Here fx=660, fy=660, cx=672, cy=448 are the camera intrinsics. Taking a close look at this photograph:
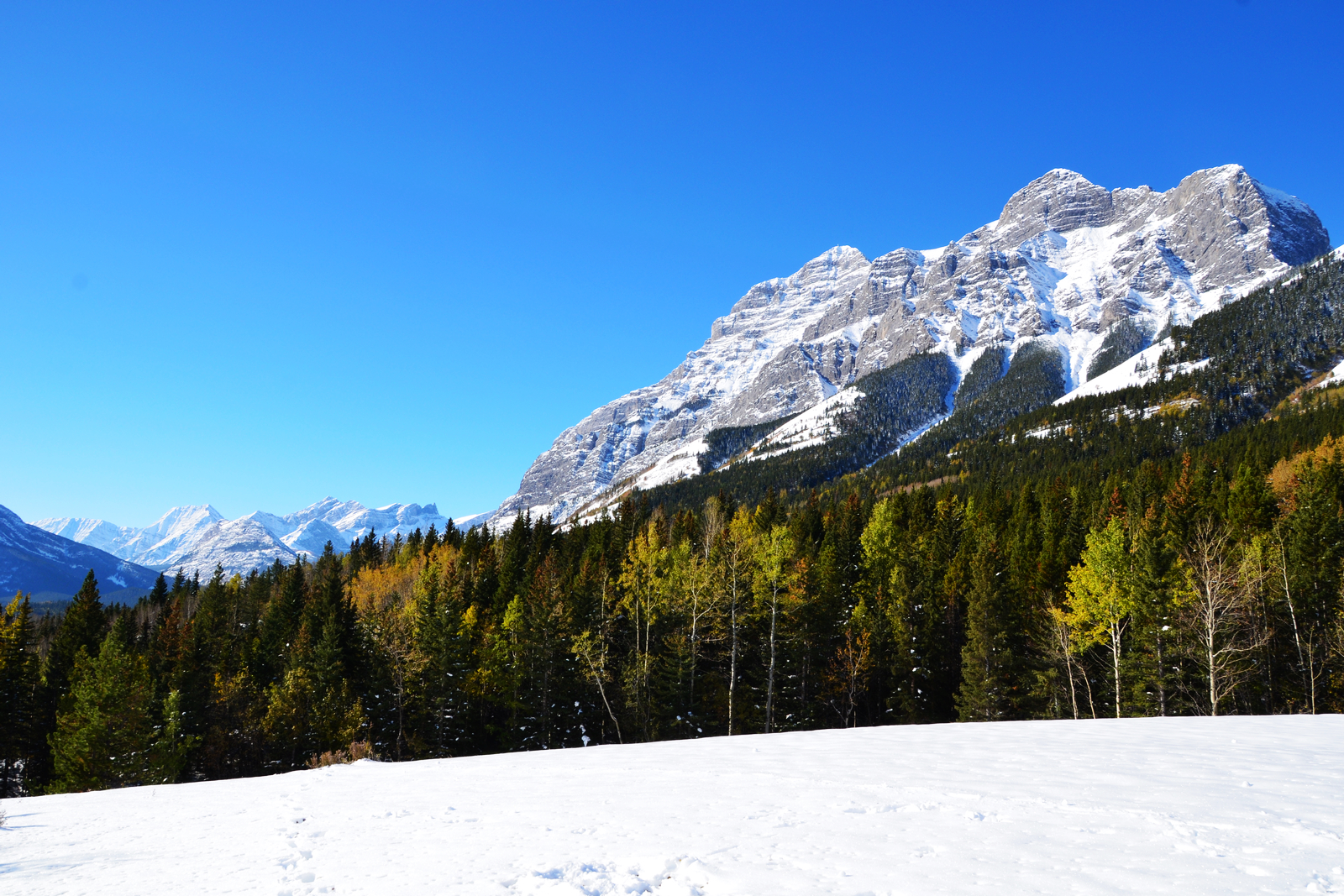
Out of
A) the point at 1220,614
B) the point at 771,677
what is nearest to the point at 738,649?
the point at 771,677

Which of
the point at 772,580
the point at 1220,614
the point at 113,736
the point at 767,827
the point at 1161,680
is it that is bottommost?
the point at 113,736

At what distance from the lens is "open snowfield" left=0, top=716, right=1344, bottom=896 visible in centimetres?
799

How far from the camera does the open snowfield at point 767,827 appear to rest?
799cm

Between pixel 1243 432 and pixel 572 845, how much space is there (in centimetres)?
14580

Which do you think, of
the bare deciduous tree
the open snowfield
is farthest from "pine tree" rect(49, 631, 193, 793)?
the bare deciduous tree

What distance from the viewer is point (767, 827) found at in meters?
10.2

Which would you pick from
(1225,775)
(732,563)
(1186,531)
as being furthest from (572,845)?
(1186,531)

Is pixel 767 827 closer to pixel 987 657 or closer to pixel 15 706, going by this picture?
pixel 987 657

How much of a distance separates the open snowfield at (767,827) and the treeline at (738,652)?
71.8 ft

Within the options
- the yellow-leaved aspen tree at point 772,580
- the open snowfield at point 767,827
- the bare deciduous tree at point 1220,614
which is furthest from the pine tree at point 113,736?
the bare deciduous tree at point 1220,614

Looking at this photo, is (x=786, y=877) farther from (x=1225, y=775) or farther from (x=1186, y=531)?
(x=1186, y=531)

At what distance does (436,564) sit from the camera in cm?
7631

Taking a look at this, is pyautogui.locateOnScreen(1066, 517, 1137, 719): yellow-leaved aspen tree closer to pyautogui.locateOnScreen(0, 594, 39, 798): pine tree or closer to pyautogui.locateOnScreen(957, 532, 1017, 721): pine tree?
pyautogui.locateOnScreen(957, 532, 1017, 721): pine tree

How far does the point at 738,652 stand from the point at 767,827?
30.2 meters
